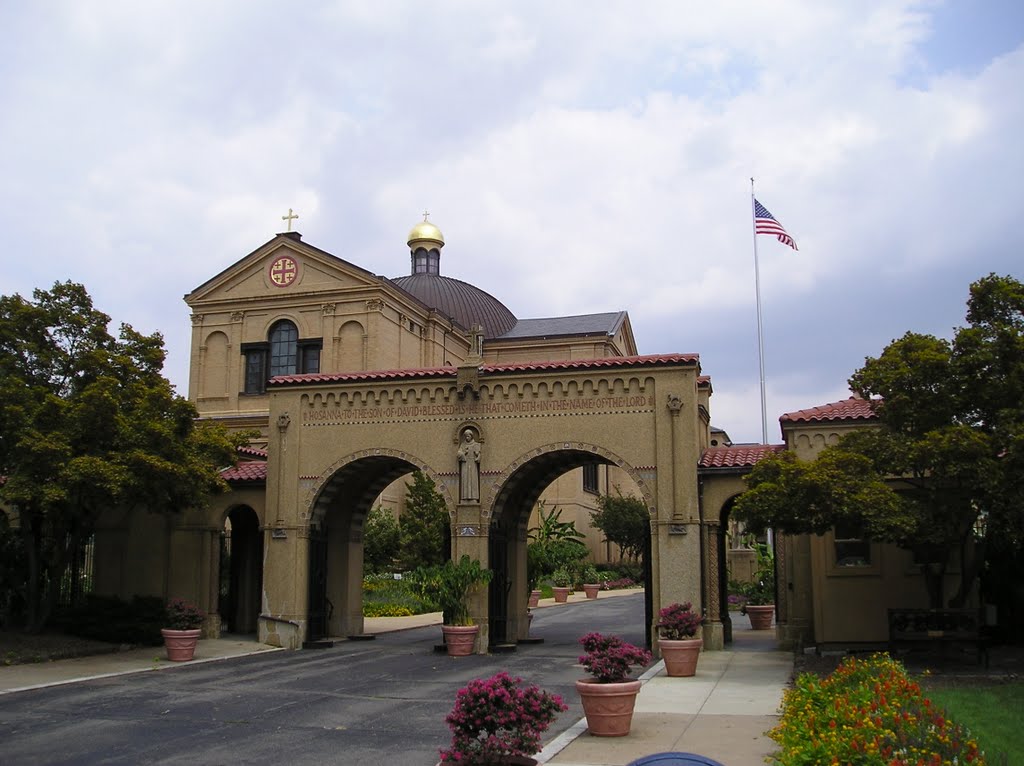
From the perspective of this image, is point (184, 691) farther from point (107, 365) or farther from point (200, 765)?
point (107, 365)

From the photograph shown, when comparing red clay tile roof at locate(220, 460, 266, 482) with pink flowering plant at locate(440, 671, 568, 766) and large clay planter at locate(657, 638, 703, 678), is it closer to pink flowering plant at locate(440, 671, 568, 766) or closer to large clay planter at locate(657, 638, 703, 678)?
large clay planter at locate(657, 638, 703, 678)

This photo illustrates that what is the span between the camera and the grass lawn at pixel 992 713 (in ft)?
32.7

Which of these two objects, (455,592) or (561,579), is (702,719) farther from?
(561,579)

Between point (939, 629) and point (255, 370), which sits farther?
point (255, 370)

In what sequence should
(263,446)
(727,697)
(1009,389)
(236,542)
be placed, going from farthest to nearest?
(263,446) → (236,542) → (1009,389) → (727,697)

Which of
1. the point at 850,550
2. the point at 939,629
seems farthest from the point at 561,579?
the point at 939,629

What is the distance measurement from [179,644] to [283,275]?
Result: 24972 millimetres

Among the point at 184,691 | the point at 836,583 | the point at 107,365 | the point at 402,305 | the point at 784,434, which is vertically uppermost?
the point at 402,305

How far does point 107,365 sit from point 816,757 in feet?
59.5

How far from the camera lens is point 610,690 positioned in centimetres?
1248

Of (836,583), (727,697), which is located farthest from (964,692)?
(836,583)

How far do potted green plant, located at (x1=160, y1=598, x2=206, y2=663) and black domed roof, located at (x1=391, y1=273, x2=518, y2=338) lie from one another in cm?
3184

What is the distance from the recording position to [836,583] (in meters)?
21.5

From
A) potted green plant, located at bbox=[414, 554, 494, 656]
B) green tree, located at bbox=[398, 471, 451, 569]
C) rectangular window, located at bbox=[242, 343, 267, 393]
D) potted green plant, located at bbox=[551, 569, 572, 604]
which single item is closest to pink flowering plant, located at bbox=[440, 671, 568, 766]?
potted green plant, located at bbox=[414, 554, 494, 656]
